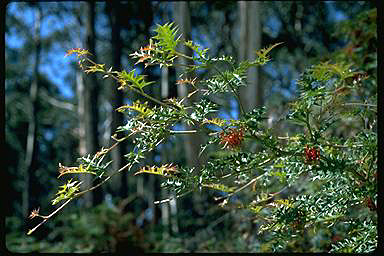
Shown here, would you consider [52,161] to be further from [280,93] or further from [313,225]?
[313,225]

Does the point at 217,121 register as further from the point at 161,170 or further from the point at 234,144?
the point at 161,170

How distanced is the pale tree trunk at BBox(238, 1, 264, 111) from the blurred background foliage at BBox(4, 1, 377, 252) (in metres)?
0.06

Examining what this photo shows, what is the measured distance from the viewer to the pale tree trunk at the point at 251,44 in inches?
209

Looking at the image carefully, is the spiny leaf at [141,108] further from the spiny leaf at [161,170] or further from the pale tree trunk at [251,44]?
the pale tree trunk at [251,44]

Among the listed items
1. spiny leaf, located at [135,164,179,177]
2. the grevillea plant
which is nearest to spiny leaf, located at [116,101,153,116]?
the grevillea plant

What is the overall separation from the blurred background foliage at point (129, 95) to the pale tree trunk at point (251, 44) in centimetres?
6

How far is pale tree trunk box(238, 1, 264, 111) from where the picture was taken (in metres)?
5.30

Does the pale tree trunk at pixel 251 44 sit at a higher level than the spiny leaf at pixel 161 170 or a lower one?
higher

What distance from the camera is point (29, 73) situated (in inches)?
622

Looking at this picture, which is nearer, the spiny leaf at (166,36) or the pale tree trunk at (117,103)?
the spiny leaf at (166,36)

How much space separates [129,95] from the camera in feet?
40.5

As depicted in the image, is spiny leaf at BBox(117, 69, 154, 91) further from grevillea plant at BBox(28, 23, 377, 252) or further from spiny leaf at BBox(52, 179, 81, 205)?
spiny leaf at BBox(52, 179, 81, 205)

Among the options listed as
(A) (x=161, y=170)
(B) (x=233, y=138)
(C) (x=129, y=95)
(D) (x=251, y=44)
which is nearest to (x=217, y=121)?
(B) (x=233, y=138)

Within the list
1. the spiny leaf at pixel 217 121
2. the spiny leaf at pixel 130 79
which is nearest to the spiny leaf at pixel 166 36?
the spiny leaf at pixel 130 79
